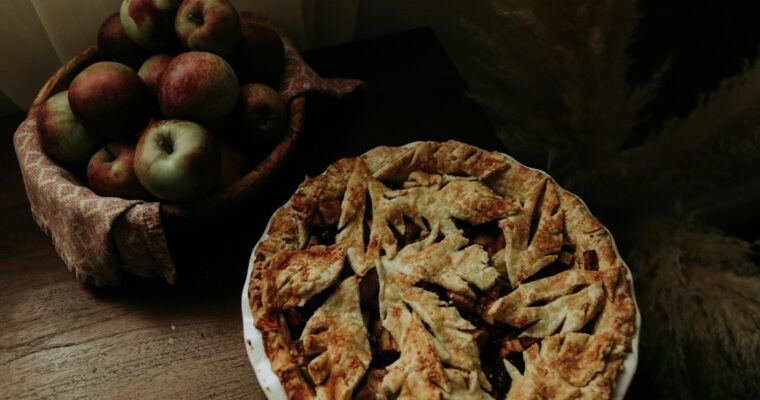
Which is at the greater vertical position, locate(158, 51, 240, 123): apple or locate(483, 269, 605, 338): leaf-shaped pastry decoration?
locate(158, 51, 240, 123): apple

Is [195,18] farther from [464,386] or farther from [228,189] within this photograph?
[464,386]

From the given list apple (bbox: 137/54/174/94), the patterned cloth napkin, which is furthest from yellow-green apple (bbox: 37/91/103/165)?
apple (bbox: 137/54/174/94)

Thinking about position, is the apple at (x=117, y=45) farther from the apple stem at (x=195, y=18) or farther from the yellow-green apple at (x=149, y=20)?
the apple stem at (x=195, y=18)

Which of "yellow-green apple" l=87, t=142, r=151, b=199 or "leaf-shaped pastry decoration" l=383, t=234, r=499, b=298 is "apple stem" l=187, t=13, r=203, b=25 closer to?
"yellow-green apple" l=87, t=142, r=151, b=199

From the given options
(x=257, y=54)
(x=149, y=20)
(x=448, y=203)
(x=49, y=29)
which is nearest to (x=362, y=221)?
(x=448, y=203)

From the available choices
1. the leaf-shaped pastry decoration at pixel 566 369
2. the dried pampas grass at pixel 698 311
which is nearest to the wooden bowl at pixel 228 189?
the leaf-shaped pastry decoration at pixel 566 369
